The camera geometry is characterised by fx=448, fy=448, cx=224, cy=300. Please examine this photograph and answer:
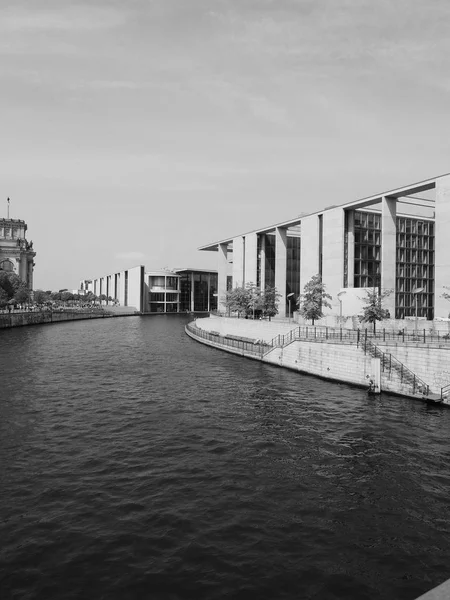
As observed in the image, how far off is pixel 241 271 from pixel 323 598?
108 meters

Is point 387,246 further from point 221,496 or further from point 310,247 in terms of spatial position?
point 221,496

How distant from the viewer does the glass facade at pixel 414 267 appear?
93.4 metres

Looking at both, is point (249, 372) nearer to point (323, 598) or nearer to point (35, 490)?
point (35, 490)

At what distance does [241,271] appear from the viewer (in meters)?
121

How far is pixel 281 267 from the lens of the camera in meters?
106

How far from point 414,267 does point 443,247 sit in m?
34.2

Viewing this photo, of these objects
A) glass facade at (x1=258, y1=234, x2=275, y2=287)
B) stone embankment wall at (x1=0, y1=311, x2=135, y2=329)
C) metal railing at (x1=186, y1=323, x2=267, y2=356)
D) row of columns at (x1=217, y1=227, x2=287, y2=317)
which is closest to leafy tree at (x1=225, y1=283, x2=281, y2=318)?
row of columns at (x1=217, y1=227, x2=287, y2=317)

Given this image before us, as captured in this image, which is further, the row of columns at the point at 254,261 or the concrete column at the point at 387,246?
the row of columns at the point at 254,261

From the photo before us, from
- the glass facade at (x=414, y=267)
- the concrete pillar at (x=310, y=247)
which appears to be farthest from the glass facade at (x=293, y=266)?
the glass facade at (x=414, y=267)

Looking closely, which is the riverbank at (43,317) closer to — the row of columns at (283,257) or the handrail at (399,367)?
the row of columns at (283,257)

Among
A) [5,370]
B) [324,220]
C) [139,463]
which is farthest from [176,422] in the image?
[324,220]

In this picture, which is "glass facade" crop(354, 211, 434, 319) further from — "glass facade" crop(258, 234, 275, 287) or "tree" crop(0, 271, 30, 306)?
"tree" crop(0, 271, 30, 306)

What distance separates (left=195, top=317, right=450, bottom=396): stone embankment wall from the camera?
1547 inches

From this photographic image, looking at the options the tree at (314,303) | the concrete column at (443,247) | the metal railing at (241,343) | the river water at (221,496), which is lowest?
the river water at (221,496)
